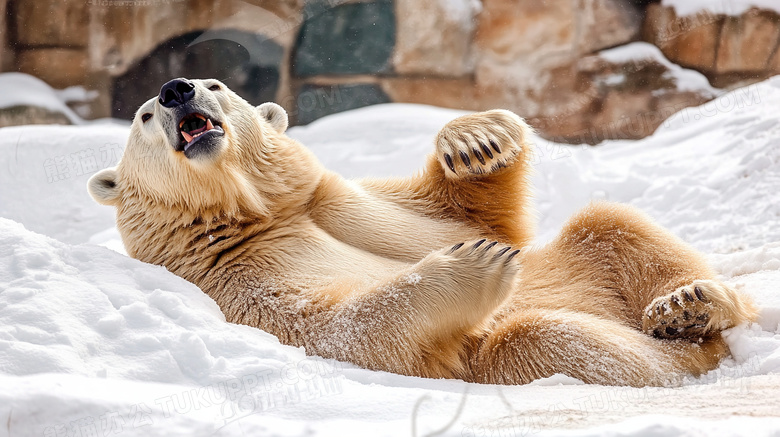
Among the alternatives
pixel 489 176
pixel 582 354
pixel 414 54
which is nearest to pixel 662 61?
pixel 414 54

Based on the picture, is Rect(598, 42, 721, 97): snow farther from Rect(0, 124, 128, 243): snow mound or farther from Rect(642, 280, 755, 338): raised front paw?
Rect(642, 280, 755, 338): raised front paw

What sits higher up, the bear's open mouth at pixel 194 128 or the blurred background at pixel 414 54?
the bear's open mouth at pixel 194 128

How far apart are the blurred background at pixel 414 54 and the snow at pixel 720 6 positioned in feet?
0.04

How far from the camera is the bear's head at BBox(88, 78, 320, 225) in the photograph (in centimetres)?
296

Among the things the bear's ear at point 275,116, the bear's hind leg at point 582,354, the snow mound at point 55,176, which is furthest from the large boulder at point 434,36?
the bear's hind leg at point 582,354

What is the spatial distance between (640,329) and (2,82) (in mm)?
7340

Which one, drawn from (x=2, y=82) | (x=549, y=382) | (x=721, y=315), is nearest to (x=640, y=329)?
(x=721, y=315)

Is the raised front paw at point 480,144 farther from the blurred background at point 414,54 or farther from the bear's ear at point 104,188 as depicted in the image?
the blurred background at point 414,54

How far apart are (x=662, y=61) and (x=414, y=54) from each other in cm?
293

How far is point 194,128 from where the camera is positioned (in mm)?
3107

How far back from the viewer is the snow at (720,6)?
325 inches

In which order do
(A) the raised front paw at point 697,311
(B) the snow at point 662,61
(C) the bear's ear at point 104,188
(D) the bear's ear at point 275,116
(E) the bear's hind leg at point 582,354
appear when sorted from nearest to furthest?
(E) the bear's hind leg at point 582,354 < (A) the raised front paw at point 697,311 < (C) the bear's ear at point 104,188 < (D) the bear's ear at point 275,116 < (B) the snow at point 662,61

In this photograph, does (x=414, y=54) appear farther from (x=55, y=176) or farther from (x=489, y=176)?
(x=489, y=176)

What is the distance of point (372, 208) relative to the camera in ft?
11.0
